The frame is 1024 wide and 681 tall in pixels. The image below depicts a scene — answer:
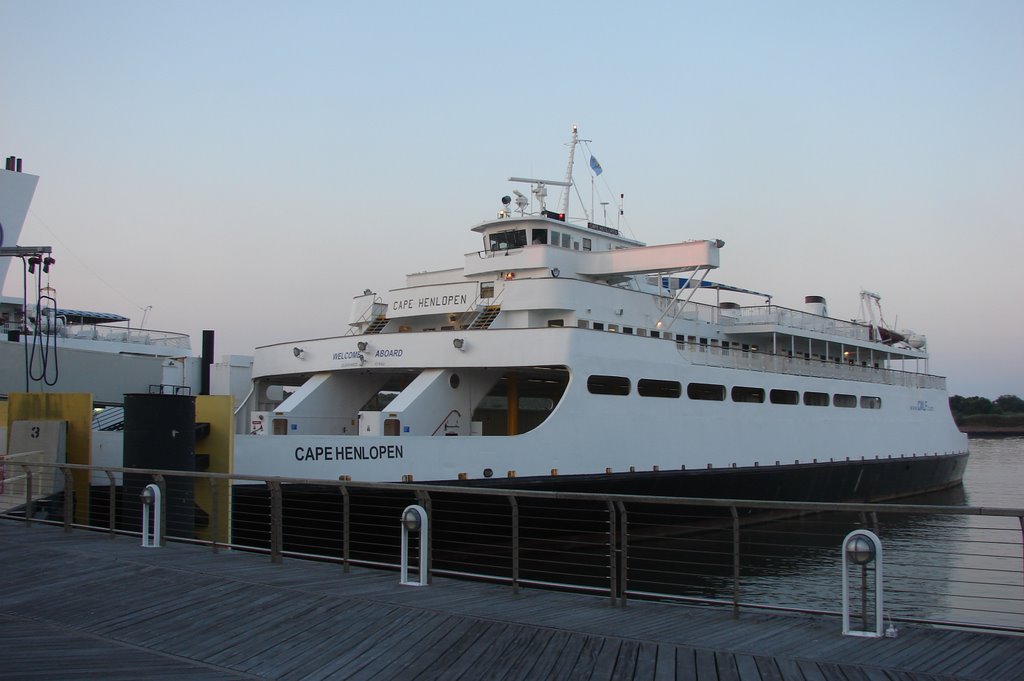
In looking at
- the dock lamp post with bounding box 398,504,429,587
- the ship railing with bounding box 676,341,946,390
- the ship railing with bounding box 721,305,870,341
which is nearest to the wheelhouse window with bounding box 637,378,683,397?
the ship railing with bounding box 676,341,946,390

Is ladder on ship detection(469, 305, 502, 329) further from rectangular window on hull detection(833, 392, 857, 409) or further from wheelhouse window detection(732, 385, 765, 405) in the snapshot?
rectangular window on hull detection(833, 392, 857, 409)

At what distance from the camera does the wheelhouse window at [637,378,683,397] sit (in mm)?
19547

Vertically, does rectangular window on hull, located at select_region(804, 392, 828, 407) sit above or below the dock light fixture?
above

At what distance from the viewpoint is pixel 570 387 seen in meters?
17.2

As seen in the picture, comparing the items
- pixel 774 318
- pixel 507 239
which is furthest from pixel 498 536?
pixel 774 318

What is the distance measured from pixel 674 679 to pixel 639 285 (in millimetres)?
20176

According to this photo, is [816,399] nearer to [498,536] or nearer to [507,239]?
[507,239]

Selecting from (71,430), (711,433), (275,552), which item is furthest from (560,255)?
(275,552)

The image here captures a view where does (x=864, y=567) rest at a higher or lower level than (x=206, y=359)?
lower

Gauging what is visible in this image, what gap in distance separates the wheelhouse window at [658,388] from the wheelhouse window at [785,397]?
4.58m

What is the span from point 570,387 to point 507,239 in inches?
286

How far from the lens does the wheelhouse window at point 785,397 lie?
79.4 ft

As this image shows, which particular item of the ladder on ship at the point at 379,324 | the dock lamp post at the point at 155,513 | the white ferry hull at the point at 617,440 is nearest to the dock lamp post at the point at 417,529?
the dock lamp post at the point at 155,513

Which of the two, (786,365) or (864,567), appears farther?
(786,365)
